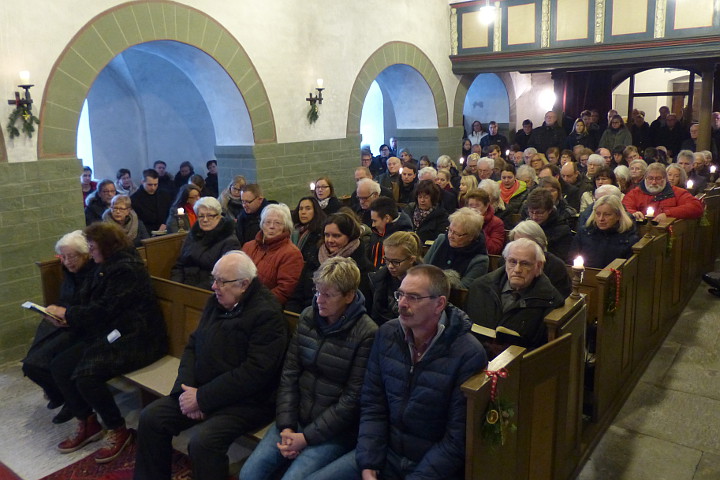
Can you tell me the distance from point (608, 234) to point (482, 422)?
2602 mm

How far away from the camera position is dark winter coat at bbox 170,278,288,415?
3217mm

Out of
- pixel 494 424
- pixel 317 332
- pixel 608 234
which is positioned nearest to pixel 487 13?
pixel 608 234

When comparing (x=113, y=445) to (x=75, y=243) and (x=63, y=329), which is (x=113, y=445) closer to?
(x=63, y=329)

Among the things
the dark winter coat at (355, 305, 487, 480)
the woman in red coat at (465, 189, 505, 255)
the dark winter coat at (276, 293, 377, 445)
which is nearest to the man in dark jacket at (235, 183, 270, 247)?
the woman in red coat at (465, 189, 505, 255)

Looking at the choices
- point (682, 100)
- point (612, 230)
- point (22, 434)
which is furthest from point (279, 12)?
point (682, 100)

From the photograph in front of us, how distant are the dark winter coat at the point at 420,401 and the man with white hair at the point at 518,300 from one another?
2.03 feet

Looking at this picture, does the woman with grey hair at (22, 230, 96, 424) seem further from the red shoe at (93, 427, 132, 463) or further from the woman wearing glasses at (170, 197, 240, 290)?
the woman wearing glasses at (170, 197, 240, 290)

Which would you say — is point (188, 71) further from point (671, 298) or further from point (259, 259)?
point (671, 298)

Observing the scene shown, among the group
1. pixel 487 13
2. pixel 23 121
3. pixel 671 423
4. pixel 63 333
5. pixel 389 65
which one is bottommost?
pixel 671 423

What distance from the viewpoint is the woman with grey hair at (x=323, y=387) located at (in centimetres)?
296

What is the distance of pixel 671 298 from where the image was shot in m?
5.62

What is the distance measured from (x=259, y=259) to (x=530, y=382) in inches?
88.2

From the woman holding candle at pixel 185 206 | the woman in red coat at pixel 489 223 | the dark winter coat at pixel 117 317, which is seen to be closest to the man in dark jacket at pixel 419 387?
the dark winter coat at pixel 117 317

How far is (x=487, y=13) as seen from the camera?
34.1ft
